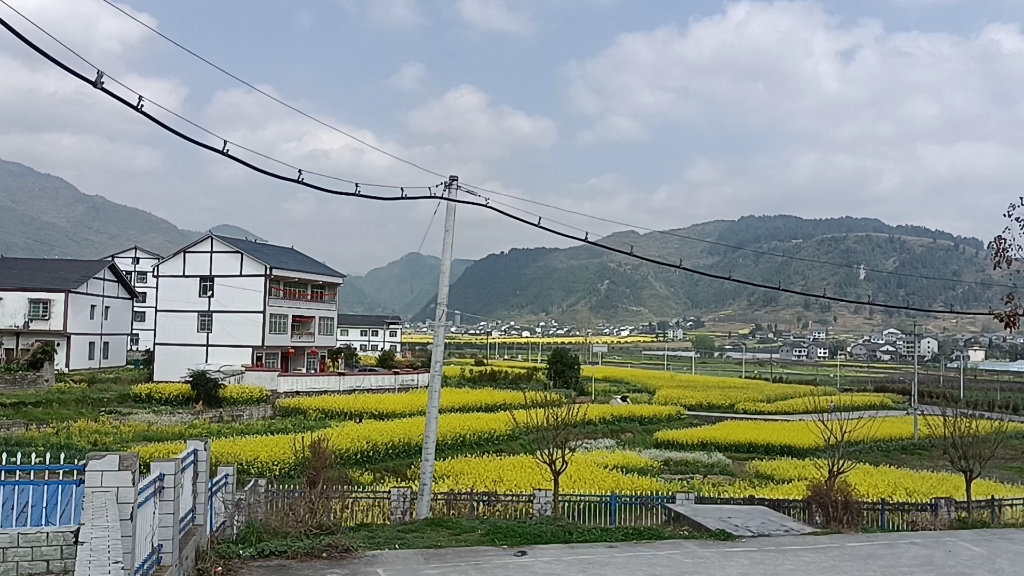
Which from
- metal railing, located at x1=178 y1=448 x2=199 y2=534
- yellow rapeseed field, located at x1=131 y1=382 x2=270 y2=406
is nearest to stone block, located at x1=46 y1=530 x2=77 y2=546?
metal railing, located at x1=178 y1=448 x2=199 y2=534

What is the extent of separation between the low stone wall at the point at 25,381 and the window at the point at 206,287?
30.1 feet

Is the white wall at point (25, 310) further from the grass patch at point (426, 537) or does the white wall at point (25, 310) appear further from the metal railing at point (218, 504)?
the grass patch at point (426, 537)

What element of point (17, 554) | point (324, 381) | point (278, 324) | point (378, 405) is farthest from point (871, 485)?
point (278, 324)

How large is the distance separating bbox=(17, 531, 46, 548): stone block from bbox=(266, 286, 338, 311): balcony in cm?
3189

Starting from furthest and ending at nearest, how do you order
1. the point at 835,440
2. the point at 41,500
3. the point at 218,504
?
the point at 835,440, the point at 218,504, the point at 41,500

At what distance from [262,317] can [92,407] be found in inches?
456

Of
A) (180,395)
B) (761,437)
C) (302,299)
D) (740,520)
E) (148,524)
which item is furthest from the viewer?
(302,299)

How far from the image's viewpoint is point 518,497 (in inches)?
522

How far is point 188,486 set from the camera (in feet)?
29.6

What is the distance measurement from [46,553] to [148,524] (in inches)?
65.6

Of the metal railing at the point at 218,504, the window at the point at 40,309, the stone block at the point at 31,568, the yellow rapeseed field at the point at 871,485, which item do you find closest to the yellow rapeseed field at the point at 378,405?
the yellow rapeseed field at the point at 871,485

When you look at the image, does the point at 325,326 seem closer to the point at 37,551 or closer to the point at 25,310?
the point at 25,310

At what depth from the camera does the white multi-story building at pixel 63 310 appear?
40.0m

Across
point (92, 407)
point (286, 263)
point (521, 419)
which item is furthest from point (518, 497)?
point (286, 263)
